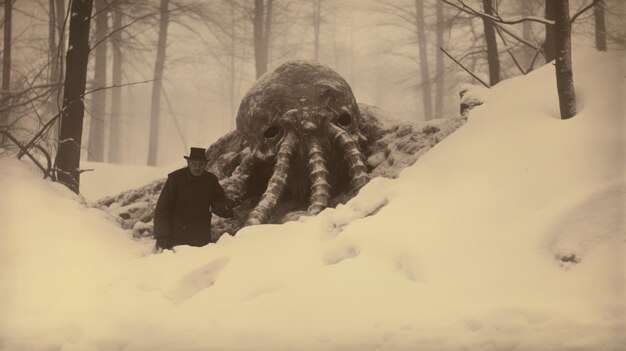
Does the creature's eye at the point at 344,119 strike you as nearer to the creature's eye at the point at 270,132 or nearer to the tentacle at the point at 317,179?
the tentacle at the point at 317,179

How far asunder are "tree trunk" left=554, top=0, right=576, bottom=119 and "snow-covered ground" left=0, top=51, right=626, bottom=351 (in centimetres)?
9

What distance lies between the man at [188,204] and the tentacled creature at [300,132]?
60 cm

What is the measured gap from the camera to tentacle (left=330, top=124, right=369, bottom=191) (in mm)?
4230

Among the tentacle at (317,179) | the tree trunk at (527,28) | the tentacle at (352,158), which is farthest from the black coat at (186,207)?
the tree trunk at (527,28)

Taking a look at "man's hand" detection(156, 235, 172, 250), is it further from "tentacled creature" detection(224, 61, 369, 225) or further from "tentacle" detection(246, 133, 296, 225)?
"tentacled creature" detection(224, 61, 369, 225)

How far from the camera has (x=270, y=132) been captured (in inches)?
187

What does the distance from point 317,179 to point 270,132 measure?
894 mm

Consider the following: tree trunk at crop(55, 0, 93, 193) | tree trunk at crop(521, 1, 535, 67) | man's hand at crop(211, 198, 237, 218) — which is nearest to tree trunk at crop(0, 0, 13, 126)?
tree trunk at crop(55, 0, 93, 193)

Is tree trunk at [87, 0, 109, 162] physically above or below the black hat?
above

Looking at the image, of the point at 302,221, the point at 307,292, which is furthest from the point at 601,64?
the point at 307,292

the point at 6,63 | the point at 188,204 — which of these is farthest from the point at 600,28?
the point at 6,63

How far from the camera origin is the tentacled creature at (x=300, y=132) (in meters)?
4.39

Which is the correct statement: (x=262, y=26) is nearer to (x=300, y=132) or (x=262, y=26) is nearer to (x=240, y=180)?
(x=300, y=132)

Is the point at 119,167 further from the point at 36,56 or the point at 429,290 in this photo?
the point at 429,290
